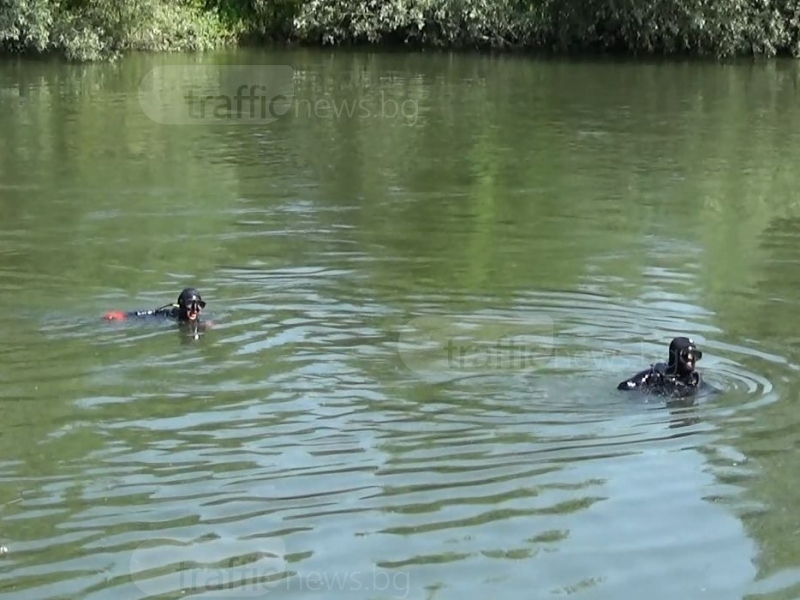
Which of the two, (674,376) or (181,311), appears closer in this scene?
(674,376)

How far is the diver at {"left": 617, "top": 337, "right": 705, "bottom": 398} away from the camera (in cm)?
1121

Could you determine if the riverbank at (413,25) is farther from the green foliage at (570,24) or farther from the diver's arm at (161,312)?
the diver's arm at (161,312)

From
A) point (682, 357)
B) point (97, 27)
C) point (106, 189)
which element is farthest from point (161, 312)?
point (97, 27)

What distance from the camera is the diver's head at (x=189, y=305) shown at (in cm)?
1312

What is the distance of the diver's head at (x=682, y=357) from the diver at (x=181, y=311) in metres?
4.43

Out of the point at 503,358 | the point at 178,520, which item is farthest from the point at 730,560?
the point at 503,358

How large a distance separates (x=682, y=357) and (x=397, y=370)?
97.2 inches

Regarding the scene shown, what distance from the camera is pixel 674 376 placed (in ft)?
36.9

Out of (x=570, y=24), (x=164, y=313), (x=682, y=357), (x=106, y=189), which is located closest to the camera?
(x=682, y=357)

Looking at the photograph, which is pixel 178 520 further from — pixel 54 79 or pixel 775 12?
pixel 775 12

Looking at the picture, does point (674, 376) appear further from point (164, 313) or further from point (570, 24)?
point (570, 24)

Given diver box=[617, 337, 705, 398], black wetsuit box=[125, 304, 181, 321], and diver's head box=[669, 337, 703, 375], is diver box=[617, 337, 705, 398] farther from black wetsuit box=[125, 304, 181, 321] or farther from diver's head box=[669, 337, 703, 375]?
black wetsuit box=[125, 304, 181, 321]

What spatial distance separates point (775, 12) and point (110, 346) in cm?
3541

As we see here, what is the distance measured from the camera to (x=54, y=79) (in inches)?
1474
